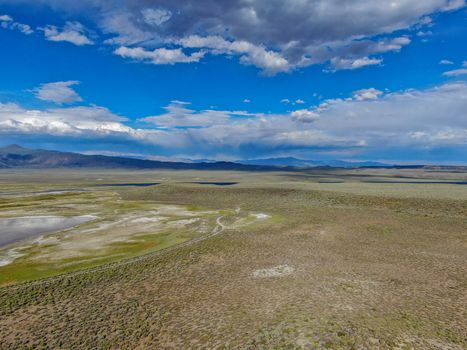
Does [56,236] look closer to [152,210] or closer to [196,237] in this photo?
[196,237]

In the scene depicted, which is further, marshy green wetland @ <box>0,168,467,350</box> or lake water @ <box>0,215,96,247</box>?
lake water @ <box>0,215,96,247</box>

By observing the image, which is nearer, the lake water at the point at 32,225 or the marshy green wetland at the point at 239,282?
the marshy green wetland at the point at 239,282

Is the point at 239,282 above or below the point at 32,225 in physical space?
above

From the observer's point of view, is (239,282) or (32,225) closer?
(239,282)

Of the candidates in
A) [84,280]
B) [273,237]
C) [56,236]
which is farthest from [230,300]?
[56,236]

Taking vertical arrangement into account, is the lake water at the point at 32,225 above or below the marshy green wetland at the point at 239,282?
below
